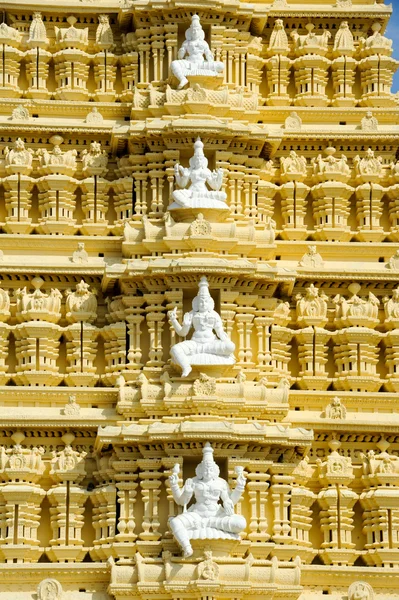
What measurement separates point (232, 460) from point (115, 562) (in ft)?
9.97

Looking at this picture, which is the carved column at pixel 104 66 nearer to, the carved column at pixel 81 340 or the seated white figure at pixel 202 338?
the carved column at pixel 81 340

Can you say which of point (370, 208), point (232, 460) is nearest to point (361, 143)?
point (370, 208)

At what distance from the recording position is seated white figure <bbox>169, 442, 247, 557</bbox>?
4131 cm

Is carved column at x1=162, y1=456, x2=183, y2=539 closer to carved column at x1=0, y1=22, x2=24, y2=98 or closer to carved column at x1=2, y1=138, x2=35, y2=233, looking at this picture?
carved column at x1=2, y1=138, x2=35, y2=233

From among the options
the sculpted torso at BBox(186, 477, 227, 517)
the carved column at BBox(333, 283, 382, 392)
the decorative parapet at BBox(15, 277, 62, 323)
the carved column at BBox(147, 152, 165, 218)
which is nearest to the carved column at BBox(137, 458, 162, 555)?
the sculpted torso at BBox(186, 477, 227, 517)

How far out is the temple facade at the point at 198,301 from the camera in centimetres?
4234

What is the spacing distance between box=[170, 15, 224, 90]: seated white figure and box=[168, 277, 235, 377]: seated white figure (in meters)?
5.00

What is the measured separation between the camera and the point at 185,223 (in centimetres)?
4475

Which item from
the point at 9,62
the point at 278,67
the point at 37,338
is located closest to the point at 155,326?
the point at 37,338

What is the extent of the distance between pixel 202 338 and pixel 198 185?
138 inches

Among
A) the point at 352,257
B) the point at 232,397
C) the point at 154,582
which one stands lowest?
the point at 154,582

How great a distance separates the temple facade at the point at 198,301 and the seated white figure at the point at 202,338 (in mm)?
51

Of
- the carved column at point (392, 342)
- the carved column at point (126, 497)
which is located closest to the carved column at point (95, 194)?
the carved column at point (126, 497)

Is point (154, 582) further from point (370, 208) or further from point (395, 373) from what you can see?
point (370, 208)
